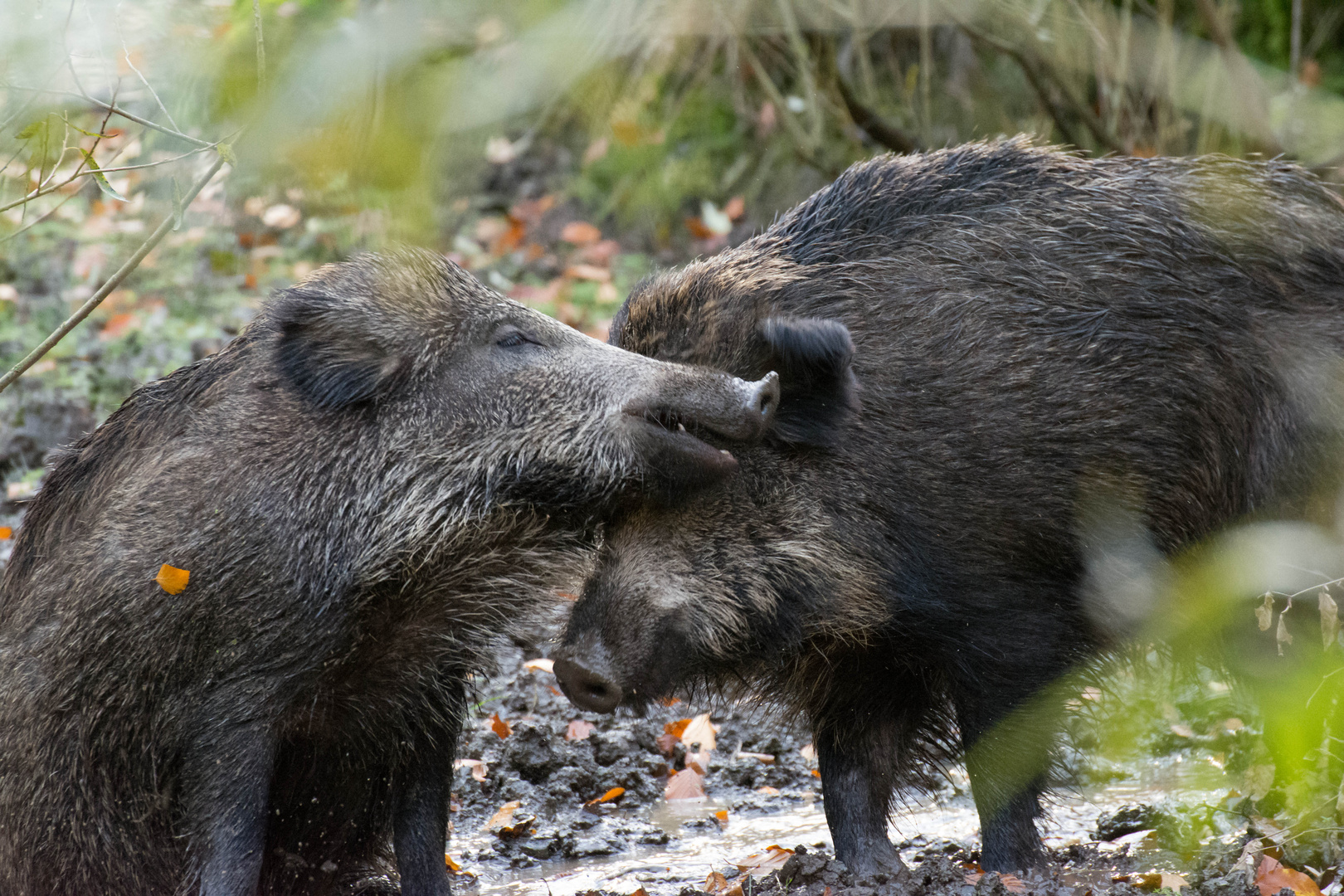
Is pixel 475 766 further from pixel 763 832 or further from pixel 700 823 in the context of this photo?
pixel 763 832

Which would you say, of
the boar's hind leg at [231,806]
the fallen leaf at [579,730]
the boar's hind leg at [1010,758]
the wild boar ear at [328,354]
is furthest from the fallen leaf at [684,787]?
the wild boar ear at [328,354]

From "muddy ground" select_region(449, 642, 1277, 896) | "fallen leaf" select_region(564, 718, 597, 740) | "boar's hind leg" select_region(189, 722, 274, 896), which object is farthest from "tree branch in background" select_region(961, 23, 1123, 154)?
"boar's hind leg" select_region(189, 722, 274, 896)

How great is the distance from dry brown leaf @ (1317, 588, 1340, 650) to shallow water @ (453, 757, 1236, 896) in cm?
84

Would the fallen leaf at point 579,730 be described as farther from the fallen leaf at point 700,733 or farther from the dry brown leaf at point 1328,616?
the dry brown leaf at point 1328,616

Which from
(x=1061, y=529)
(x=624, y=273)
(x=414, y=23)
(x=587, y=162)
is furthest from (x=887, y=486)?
(x=587, y=162)

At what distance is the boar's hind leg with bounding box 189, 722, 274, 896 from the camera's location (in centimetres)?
366

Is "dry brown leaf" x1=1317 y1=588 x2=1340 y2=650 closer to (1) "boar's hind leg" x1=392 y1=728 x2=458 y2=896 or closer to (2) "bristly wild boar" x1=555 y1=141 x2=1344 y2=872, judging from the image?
(2) "bristly wild boar" x1=555 y1=141 x2=1344 y2=872

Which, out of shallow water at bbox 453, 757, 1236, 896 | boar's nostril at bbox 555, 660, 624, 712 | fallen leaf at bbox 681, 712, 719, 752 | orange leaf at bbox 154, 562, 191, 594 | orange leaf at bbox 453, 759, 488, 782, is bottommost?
fallen leaf at bbox 681, 712, 719, 752

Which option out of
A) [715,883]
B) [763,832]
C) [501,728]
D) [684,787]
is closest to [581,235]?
[501,728]

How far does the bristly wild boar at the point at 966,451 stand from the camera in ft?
13.8

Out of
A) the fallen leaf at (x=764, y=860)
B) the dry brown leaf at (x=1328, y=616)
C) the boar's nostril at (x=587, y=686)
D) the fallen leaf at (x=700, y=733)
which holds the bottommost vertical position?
the fallen leaf at (x=700, y=733)

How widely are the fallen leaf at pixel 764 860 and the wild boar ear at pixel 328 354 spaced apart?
1.84 meters

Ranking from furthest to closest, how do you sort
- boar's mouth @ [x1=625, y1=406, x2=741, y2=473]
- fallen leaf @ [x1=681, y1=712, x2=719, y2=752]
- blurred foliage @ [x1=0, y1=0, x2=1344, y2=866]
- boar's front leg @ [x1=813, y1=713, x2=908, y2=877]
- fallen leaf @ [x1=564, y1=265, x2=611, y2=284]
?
fallen leaf @ [x1=564, y1=265, x2=611, y2=284]
fallen leaf @ [x1=681, y1=712, x2=719, y2=752]
boar's front leg @ [x1=813, y1=713, x2=908, y2=877]
boar's mouth @ [x1=625, y1=406, x2=741, y2=473]
blurred foliage @ [x1=0, y1=0, x2=1344, y2=866]

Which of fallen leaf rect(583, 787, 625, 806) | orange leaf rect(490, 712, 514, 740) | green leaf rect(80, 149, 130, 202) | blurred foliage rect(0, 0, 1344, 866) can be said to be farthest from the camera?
orange leaf rect(490, 712, 514, 740)
